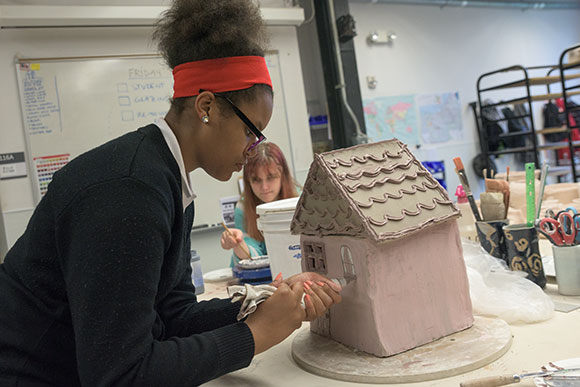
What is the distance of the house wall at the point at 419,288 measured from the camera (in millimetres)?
842

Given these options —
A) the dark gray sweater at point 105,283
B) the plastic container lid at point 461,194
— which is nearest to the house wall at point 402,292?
the dark gray sweater at point 105,283

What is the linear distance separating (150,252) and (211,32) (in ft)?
1.39

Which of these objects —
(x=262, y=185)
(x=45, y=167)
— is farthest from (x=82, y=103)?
(x=262, y=185)

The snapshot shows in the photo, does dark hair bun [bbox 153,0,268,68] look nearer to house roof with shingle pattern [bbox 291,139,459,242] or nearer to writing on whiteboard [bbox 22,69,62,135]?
house roof with shingle pattern [bbox 291,139,459,242]

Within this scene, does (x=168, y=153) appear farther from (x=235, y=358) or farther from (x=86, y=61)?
(x=86, y=61)

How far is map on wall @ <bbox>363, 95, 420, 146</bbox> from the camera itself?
491cm

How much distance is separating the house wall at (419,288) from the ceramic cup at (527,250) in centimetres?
27

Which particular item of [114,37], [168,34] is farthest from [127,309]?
[114,37]

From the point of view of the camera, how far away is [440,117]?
5398 mm

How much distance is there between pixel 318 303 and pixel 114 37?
315cm

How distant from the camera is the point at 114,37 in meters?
3.36

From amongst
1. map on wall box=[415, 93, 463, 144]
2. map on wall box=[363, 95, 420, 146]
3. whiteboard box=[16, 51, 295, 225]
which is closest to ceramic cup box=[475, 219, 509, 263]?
whiteboard box=[16, 51, 295, 225]

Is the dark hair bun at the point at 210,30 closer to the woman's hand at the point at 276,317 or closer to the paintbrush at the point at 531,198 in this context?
the woman's hand at the point at 276,317

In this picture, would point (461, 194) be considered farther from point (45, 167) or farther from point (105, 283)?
point (45, 167)
